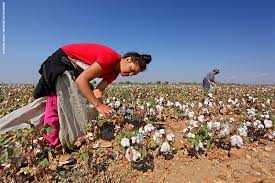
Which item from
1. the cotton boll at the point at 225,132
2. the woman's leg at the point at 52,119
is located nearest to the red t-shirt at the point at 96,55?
the woman's leg at the point at 52,119

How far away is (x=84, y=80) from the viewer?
409cm

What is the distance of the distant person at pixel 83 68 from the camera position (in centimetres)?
409

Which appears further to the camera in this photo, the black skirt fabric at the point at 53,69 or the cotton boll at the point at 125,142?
the black skirt fabric at the point at 53,69

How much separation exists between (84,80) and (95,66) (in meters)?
0.20

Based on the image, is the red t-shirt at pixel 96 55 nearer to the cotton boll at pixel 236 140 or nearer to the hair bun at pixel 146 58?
the hair bun at pixel 146 58

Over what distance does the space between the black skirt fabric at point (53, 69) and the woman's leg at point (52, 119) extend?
4.1 inches

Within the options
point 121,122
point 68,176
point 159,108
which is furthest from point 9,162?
point 159,108

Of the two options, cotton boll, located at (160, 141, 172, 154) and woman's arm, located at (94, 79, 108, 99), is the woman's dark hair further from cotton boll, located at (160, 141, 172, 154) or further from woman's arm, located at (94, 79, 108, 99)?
cotton boll, located at (160, 141, 172, 154)

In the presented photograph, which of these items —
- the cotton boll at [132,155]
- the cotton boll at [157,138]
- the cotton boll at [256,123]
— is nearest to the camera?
the cotton boll at [132,155]

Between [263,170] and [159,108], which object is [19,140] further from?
[159,108]

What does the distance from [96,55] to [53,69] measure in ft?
1.71

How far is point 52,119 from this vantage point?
4.37 meters

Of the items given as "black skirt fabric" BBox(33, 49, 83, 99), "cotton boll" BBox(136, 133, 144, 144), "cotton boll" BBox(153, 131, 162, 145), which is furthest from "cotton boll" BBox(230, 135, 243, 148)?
"black skirt fabric" BBox(33, 49, 83, 99)

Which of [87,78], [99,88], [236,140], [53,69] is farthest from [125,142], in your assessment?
[236,140]
